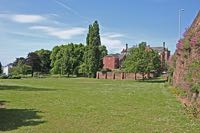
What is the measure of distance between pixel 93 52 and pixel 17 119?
9146 cm

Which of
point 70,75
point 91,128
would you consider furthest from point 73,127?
point 70,75

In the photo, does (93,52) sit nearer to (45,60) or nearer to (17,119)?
(45,60)

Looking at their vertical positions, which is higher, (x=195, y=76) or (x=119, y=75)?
(x=119, y=75)

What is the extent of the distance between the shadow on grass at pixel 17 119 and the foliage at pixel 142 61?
62.1 meters

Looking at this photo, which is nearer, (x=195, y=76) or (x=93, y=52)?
(x=195, y=76)

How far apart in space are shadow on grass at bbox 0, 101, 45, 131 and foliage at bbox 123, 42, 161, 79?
62.1 metres

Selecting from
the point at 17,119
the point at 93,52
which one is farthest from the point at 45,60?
the point at 17,119

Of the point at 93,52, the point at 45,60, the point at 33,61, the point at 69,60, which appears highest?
the point at 93,52

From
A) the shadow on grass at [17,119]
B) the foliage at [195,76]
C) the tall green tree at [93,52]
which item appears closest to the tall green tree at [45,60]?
the tall green tree at [93,52]

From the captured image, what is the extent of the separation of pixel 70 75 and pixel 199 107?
11043 cm

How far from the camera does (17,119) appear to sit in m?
17.1

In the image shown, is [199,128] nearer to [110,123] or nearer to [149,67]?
[110,123]

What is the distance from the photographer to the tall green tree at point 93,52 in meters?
108

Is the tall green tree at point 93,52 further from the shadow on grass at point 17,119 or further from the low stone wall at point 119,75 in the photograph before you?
the shadow on grass at point 17,119
